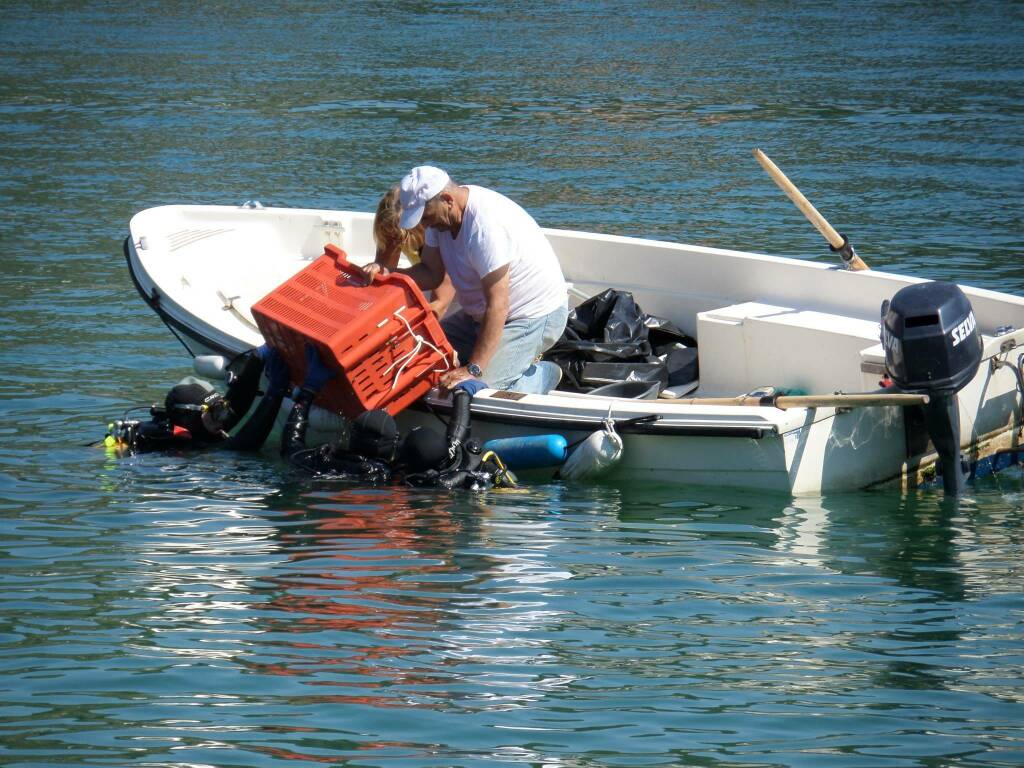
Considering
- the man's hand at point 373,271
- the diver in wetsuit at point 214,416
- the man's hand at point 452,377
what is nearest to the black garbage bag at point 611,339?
the man's hand at point 452,377

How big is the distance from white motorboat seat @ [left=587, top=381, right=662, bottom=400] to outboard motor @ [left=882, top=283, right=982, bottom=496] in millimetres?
1336

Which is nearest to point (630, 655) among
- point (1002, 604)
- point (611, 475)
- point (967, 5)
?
point (1002, 604)

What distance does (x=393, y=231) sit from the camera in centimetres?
650

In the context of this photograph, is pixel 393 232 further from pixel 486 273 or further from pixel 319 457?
pixel 319 457

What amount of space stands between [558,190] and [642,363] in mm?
6723

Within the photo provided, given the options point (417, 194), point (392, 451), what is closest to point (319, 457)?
point (392, 451)

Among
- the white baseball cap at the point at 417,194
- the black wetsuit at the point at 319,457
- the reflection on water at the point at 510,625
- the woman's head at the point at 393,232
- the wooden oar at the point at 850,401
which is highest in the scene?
the white baseball cap at the point at 417,194

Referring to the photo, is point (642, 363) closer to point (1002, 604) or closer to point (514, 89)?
point (1002, 604)

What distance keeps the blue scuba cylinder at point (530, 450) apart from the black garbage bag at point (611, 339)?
0.80m

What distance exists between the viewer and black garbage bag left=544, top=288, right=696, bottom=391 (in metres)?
6.77

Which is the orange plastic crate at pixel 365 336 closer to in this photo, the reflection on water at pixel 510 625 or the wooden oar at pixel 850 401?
the reflection on water at pixel 510 625

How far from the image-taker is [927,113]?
15953mm

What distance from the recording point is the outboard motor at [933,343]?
5258 millimetres

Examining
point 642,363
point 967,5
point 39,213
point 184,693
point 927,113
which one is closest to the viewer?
Answer: point 184,693
